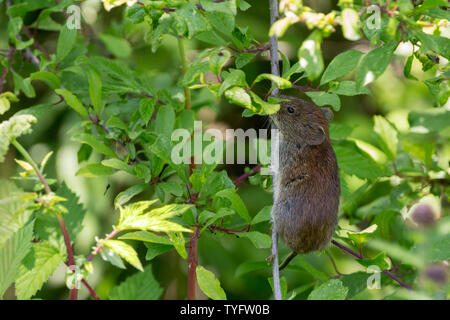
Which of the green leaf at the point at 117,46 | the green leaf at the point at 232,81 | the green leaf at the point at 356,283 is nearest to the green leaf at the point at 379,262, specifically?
the green leaf at the point at 356,283

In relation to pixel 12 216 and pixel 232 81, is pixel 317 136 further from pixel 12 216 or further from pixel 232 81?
pixel 12 216

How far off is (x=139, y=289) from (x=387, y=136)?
1.28 metres

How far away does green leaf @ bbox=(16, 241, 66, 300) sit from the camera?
71.2 inches

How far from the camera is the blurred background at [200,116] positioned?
9.40 ft

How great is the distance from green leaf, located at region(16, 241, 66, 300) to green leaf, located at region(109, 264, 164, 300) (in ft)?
1.98

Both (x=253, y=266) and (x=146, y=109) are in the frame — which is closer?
(x=146, y=109)

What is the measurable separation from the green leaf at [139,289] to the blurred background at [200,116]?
35cm

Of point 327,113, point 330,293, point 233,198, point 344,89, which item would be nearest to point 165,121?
point 233,198

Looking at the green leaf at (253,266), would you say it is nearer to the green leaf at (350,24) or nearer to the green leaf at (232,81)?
the green leaf at (232,81)

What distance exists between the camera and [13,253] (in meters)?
1.86

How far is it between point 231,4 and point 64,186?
1.17 meters

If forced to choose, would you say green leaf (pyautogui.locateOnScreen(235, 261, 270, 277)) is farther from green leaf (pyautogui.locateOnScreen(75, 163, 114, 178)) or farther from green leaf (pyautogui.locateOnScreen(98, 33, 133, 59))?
green leaf (pyautogui.locateOnScreen(98, 33, 133, 59))

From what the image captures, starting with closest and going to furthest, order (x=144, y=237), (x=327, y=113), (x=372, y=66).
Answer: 1. (x=372, y=66)
2. (x=144, y=237)
3. (x=327, y=113)
